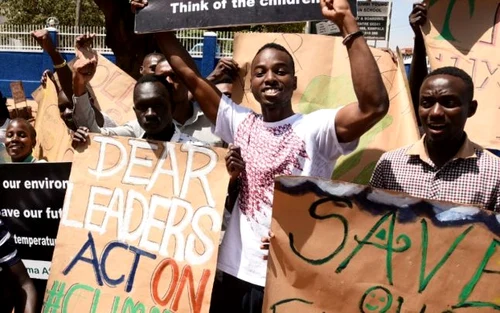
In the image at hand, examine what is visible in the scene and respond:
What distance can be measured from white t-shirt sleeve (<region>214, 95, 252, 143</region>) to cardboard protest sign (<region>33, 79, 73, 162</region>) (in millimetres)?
1879

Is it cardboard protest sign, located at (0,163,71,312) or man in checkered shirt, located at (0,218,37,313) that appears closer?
man in checkered shirt, located at (0,218,37,313)

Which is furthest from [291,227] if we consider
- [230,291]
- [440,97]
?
[440,97]

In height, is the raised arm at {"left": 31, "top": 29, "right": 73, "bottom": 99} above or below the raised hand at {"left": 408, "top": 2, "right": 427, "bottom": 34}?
below

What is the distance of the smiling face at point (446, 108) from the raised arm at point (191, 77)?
0.92m

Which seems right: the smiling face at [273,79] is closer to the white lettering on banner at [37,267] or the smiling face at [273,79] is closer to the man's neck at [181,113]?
the man's neck at [181,113]

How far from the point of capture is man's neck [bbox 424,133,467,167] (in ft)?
8.27

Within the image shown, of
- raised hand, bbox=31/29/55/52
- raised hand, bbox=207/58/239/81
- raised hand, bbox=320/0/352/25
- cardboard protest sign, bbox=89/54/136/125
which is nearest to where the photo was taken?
raised hand, bbox=320/0/352/25

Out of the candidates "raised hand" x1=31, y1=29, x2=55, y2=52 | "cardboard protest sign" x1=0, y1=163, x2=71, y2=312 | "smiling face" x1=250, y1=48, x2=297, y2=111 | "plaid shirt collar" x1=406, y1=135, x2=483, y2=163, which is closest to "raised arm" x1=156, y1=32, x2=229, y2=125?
"smiling face" x1=250, y1=48, x2=297, y2=111

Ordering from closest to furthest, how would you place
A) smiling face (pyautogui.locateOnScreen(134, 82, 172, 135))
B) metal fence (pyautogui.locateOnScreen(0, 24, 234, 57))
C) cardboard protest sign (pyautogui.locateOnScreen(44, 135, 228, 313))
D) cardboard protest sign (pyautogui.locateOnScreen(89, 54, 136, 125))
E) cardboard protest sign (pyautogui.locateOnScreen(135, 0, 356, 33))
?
cardboard protest sign (pyautogui.locateOnScreen(44, 135, 228, 313)), cardboard protest sign (pyautogui.locateOnScreen(135, 0, 356, 33)), smiling face (pyautogui.locateOnScreen(134, 82, 172, 135)), cardboard protest sign (pyautogui.locateOnScreen(89, 54, 136, 125)), metal fence (pyautogui.locateOnScreen(0, 24, 234, 57))

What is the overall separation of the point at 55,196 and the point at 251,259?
1417 millimetres

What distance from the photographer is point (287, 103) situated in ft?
8.80

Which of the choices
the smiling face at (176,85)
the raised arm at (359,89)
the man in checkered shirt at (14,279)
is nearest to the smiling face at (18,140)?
the smiling face at (176,85)

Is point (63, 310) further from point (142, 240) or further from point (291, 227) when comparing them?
point (291, 227)

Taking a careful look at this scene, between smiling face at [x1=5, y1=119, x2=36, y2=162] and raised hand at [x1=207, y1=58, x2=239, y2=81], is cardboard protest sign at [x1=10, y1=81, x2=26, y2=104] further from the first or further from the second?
raised hand at [x1=207, y1=58, x2=239, y2=81]
